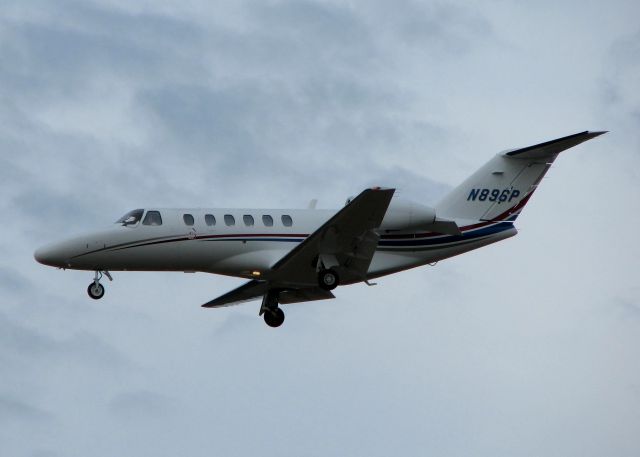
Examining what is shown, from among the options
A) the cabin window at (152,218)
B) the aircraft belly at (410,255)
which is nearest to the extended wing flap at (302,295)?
the aircraft belly at (410,255)

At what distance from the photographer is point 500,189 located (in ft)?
104

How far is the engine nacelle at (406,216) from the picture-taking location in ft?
97.9

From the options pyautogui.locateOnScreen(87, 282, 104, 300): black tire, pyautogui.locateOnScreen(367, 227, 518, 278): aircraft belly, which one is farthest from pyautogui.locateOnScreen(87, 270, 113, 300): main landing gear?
pyautogui.locateOnScreen(367, 227, 518, 278): aircraft belly

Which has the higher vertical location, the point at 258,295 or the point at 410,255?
the point at 258,295

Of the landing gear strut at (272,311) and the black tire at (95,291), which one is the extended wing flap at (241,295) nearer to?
the landing gear strut at (272,311)

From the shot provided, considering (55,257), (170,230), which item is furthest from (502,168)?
(55,257)

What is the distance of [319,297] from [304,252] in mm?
3566

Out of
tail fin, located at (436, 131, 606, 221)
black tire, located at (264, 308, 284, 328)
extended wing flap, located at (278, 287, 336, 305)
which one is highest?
tail fin, located at (436, 131, 606, 221)

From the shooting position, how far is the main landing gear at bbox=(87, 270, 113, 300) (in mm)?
29625

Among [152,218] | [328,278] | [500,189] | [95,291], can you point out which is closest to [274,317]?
[328,278]

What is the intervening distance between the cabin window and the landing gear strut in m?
4.08

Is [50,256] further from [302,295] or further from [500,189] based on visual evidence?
[500,189]

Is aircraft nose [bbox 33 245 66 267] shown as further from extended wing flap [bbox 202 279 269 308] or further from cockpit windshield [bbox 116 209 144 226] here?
extended wing flap [bbox 202 279 269 308]

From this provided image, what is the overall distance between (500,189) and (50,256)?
1131 centimetres
